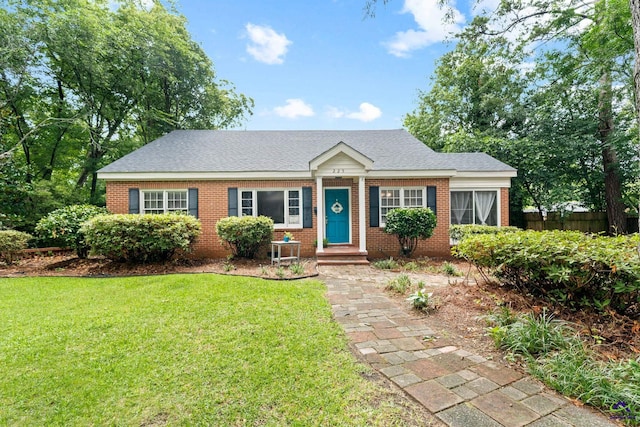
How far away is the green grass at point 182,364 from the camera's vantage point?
82.0 inches

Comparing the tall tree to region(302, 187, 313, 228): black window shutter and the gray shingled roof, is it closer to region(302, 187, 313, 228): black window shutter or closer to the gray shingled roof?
the gray shingled roof

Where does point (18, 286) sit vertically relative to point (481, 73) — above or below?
below

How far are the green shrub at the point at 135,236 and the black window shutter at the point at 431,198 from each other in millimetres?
7887

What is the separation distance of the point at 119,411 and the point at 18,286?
597 centimetres

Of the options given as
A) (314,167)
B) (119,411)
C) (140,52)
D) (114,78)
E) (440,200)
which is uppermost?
(140,52)

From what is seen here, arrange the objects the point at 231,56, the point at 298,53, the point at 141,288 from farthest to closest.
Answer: the point at 231,56 < the point at 298,53 < the point at 141,288

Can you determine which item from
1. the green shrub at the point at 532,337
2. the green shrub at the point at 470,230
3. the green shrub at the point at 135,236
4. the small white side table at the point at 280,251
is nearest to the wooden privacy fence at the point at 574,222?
the green shrub at the point at 470,230

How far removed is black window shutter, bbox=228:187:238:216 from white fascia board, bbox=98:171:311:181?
0.46 metres

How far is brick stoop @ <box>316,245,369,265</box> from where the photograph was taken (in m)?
8.20

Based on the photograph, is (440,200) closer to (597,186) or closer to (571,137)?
(571,137)

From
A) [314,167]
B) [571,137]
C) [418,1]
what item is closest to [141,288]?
[314,167]

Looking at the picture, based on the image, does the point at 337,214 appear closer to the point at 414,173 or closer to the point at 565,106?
the point at 414,173

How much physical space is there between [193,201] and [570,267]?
31.5ft

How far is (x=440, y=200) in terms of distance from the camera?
31.3ft
